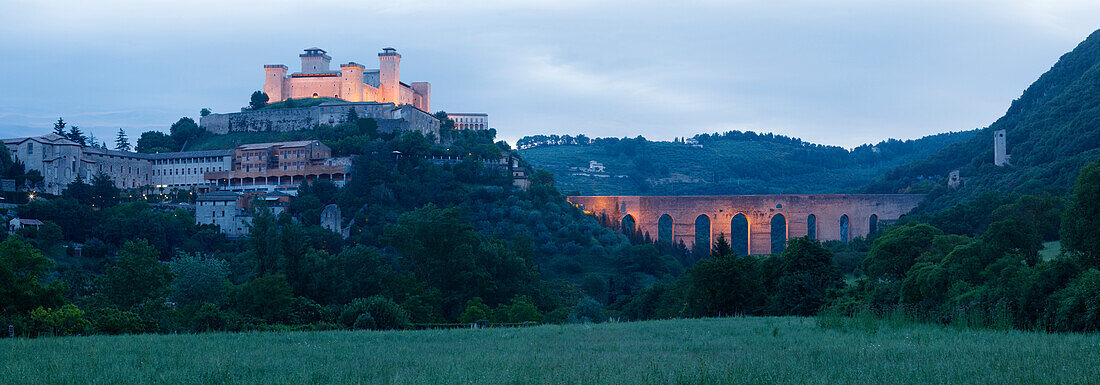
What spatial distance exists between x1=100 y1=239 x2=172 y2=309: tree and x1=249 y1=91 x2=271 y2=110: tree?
54.8 meters

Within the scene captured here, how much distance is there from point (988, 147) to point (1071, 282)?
7206 centimetres

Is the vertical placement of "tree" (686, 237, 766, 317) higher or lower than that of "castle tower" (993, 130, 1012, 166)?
→ lower

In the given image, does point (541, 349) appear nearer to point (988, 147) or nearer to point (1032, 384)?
point (1032, 384)

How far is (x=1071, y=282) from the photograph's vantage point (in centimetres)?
1653

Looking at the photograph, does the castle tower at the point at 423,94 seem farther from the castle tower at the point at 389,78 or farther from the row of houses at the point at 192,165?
the row of houses at the point at 192,165

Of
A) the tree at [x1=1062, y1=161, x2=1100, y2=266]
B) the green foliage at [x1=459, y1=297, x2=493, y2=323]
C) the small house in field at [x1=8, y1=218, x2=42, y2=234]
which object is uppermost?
the tree at [x1=1062, y1=161, x2=1100, y2=266]

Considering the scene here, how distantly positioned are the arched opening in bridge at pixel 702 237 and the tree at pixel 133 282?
5083 centimetres

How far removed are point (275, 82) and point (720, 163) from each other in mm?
74845

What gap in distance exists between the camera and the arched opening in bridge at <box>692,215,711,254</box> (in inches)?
3095

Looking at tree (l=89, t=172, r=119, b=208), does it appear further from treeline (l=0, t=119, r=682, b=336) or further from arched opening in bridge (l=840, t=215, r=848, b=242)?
arched opening in bridge (l=840, t=215, r=848, b=242)

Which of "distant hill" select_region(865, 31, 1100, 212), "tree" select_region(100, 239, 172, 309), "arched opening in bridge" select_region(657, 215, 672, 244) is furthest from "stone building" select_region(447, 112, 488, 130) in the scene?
"tree" select_region(100, 239, 172, 309)

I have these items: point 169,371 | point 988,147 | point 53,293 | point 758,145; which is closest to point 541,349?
point 169,371

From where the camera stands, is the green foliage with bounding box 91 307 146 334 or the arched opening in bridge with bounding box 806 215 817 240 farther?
the arched opening in bridge with bounding box 806 215 817 240

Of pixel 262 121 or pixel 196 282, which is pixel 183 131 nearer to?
pixel 262 121
